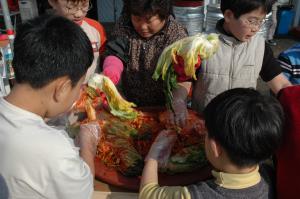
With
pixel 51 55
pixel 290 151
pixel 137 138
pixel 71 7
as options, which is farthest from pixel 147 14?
pixel 290 151

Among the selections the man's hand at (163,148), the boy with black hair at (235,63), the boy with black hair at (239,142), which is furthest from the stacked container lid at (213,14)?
the boy with black hair at (239,142)

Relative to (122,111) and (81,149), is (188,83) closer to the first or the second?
(122,111)

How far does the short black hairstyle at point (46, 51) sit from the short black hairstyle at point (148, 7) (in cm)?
70

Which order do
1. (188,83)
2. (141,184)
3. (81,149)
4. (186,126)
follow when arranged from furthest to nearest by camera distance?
(188,83), (186,126), (81,149), (141,184)

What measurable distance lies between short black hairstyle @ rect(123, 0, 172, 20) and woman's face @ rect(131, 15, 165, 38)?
0.03m

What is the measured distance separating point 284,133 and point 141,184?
2.15 feet

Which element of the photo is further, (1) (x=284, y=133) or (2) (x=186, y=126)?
(2) (x=186, y=126)

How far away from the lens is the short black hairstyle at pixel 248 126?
1148 millimetres

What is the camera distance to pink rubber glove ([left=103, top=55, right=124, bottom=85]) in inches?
79.1

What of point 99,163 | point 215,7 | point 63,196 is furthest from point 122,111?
point 215,7

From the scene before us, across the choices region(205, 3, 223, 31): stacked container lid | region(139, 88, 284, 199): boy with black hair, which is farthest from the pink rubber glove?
region(205, 3, 223, 31): stacked container lid

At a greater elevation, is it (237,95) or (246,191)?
(237,95)

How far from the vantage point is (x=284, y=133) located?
4.12 feet

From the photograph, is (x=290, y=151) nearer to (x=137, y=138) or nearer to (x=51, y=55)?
(x=137, y=138)
